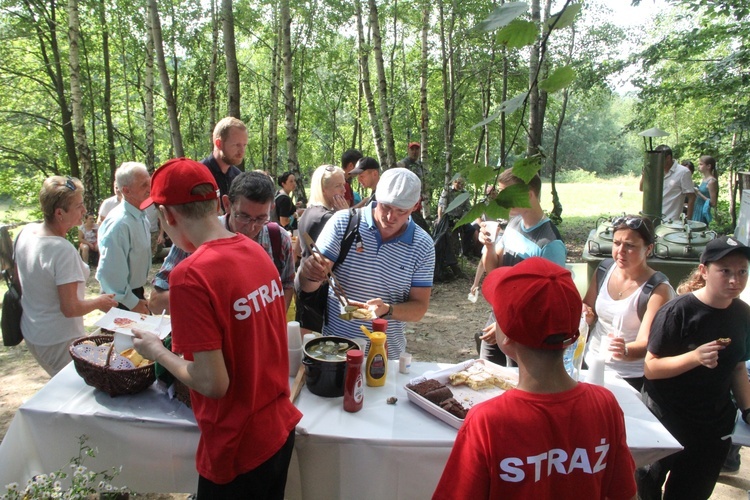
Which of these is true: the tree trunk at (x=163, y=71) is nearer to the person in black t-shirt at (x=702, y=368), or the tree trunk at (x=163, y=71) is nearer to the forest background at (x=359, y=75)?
the forest background at (x=359, y=75)

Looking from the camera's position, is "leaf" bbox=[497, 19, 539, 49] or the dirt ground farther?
the dirt ground

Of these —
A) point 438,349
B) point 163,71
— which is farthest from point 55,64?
point 438,349

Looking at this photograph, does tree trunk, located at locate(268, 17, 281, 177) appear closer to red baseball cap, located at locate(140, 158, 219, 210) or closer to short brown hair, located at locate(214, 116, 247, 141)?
short brown hair, located at locate(214, 116, 247, 141)

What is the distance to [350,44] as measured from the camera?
1961cm

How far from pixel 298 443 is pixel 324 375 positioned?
33 cm

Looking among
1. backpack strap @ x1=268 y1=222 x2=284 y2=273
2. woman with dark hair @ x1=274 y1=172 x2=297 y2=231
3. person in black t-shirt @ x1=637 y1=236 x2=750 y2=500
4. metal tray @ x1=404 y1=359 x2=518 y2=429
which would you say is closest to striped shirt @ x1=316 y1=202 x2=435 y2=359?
backpack strap @ x1=268 y1=222 x2=284 y2=273

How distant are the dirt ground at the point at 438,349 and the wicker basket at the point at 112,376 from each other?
22.2 inches

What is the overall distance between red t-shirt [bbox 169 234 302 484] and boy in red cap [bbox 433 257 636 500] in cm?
67

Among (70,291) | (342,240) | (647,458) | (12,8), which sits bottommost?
Answer: (647,458)

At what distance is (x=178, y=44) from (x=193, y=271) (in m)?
17.2

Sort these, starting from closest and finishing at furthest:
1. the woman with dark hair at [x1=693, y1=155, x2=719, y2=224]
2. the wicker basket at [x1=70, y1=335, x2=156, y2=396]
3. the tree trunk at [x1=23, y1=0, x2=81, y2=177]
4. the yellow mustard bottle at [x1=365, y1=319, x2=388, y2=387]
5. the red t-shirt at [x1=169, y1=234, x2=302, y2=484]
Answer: the red t-shirt at [x1=169, y1=234, x2=302, y2=484] → the wicker basket at [x1=70, y1=335, x2=156, y2=396] → the yellow mustard bottle at [x1=365, y1=319, x2=388, y2=387] → the woman with dark hair at [x1=693, y1=155, x2=719, y2=224] → the tree trunk at [x1=23, y1=0, x2=81, y2=177]

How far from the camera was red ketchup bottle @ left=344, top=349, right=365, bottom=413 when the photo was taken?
80.3 inches

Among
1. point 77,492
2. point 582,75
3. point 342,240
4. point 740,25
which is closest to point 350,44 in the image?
point 582,75

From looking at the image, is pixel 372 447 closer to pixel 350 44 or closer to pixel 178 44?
pixel 178 44
